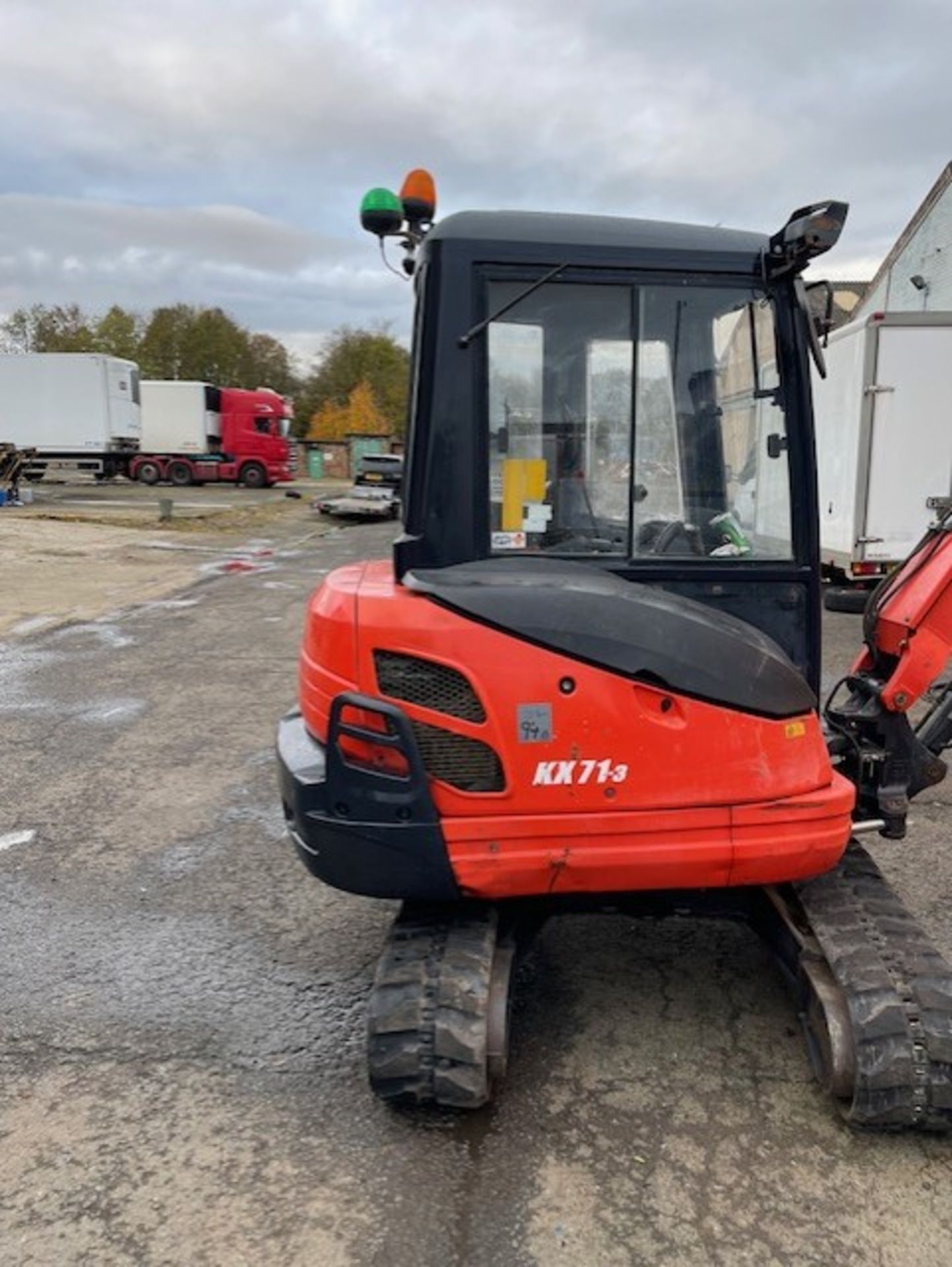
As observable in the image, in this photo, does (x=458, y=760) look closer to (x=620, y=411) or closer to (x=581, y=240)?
(x=620, y=411)

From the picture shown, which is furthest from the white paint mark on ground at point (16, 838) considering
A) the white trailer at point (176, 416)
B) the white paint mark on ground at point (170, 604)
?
the white trailer at point (176, 416)

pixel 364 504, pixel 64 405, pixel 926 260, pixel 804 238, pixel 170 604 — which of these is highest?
pixel 926 260

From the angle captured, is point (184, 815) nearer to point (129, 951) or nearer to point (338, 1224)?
point (129, 951)

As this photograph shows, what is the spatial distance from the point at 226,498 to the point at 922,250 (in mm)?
21792

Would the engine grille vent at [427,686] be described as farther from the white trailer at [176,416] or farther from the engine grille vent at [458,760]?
the white trailer at [176,416]

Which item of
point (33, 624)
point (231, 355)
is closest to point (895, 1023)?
point (33, 624)

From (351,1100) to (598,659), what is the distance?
59.0 inches

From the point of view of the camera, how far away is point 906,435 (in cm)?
916

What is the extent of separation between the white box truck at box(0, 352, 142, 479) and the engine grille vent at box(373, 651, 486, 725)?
31.5 metres

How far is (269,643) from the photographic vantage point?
32.8 ft

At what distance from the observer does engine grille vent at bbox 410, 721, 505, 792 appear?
8.86 feet

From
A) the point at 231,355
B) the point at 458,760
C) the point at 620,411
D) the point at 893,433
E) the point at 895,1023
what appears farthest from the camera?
the point at 231,355

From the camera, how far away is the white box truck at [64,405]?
102 ft

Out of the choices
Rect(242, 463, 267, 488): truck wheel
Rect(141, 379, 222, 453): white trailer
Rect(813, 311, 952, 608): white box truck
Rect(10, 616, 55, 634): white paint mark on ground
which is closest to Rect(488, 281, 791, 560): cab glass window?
Rect(813, 311, 952, 608): white box truck
